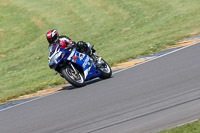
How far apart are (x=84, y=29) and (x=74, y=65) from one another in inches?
508

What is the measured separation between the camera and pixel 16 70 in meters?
17.8

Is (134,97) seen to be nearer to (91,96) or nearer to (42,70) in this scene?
(91,96)

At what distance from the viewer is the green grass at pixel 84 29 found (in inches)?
589

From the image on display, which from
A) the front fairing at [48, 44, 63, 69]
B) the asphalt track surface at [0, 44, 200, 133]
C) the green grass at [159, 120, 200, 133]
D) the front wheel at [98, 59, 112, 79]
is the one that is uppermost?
the front fairing at [48, 44, 63, 69]

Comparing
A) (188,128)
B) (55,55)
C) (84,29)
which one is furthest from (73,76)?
(84,29)

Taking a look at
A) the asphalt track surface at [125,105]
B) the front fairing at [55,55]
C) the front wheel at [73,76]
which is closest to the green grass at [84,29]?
the front fairing at [55,55]

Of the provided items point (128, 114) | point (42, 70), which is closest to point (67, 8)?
point (42, 70)

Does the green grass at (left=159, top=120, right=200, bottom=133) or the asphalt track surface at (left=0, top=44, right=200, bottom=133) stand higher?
the asphalt track surface at (left=0, top=44, right=200, bottom=133)

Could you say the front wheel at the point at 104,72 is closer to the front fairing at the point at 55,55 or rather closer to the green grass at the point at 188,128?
the front fairing at the point at 55,55

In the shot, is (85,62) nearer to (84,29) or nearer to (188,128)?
(188,128)

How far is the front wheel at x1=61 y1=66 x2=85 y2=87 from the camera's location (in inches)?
416

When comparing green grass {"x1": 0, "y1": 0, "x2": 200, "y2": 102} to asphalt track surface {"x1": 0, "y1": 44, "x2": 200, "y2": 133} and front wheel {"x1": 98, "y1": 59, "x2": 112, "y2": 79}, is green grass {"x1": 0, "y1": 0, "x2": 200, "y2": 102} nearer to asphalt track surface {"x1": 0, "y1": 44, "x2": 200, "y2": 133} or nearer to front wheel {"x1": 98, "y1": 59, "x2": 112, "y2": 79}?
front wheel {"x1": 98, "y1": 59, "x2": 112, "y2": 79}

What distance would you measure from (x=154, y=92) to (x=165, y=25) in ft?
39.7

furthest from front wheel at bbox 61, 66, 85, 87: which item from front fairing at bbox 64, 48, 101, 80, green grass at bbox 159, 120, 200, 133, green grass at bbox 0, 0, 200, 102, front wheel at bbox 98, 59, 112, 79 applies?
green grass at bbox 159, 120, 200, 133
